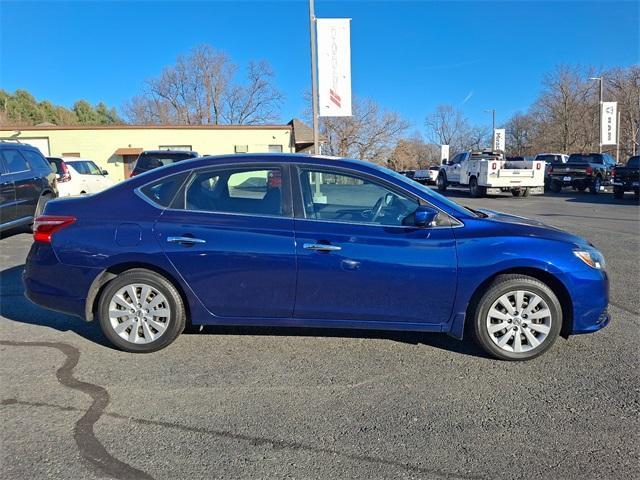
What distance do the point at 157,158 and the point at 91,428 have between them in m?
10.8

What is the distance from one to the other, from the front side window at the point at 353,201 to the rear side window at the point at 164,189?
3.46ft

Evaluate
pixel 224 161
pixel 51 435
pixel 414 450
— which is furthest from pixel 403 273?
pixel 51 435

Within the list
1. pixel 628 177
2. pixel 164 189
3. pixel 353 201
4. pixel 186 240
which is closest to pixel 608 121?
pixel 628 177

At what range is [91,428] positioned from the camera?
9.02 feet

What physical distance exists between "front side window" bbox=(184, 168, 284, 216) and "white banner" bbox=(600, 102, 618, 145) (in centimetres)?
3380

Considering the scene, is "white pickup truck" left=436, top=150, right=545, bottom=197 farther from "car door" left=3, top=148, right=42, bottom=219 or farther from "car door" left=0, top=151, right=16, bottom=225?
"car door" left=0, top=151, right=16, bottom=225

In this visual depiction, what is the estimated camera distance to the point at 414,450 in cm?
257

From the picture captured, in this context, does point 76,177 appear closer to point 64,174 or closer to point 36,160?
point 64,174

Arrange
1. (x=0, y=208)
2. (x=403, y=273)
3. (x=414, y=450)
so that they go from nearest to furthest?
(x=414, y=450) → (x=403, y=273) → (x=0, y=208)

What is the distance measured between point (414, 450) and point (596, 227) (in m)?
10.7

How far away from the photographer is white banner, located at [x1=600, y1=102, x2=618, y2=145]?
99.8 ft

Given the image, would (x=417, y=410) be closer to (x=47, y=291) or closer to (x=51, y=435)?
(x=51, y=435)

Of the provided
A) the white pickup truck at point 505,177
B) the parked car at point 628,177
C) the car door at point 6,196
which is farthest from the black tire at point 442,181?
the car door at point 6,196

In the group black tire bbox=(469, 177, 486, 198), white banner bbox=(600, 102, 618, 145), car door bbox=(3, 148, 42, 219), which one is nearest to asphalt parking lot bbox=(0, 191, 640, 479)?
car door bbox=(3, 148, 42, 219)
